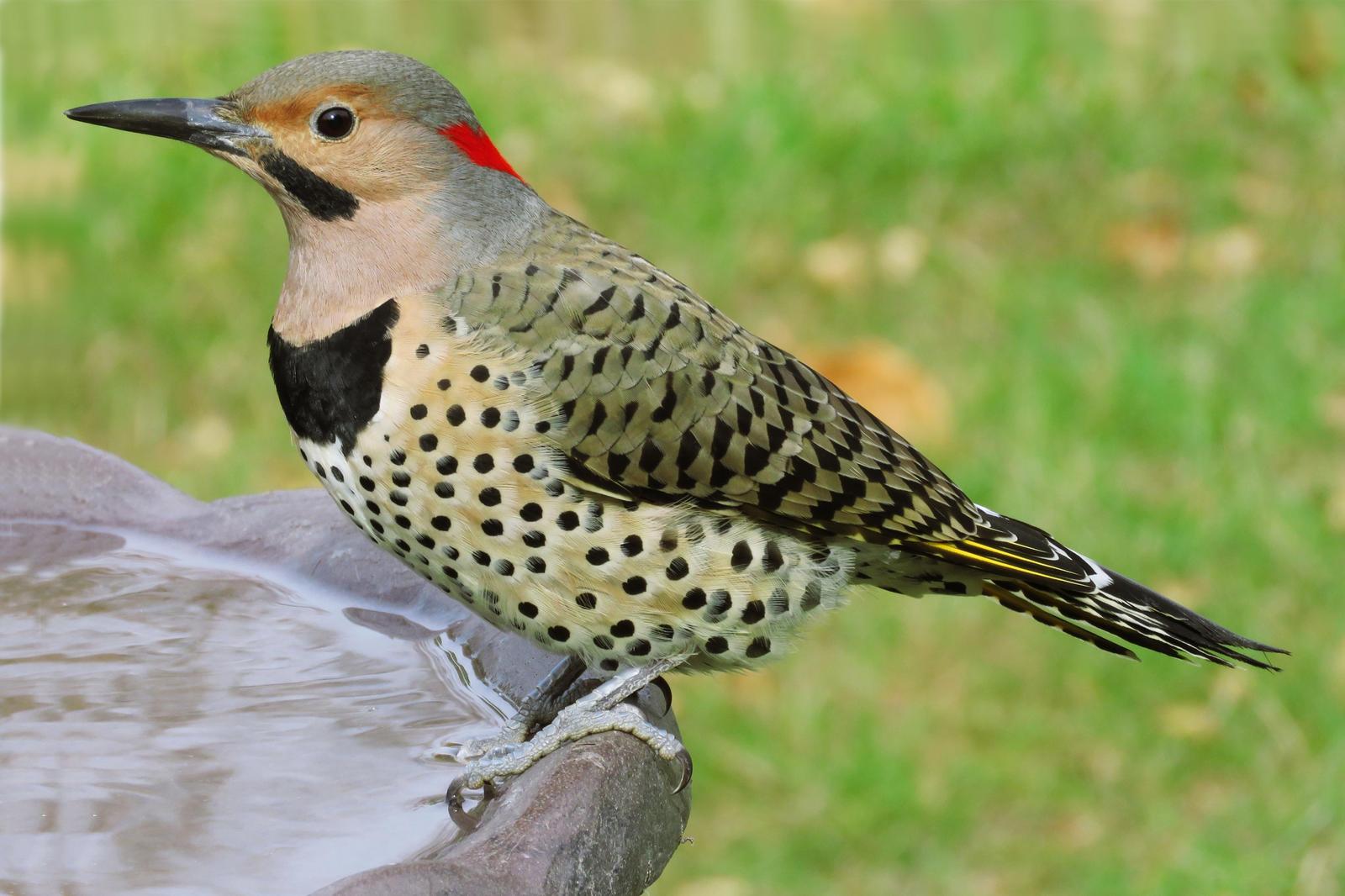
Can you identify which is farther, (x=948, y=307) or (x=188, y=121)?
(x=948, y=307)

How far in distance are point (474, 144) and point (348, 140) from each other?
0.25 metres

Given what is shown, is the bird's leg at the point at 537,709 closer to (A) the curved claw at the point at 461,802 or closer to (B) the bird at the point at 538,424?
(B) the bird at the point at 538,424

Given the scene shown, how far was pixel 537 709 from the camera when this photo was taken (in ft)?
10.4

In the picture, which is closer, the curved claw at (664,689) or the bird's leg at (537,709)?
the bird's leg at (537,709)

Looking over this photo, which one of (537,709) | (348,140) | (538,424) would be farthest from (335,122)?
(537,709)

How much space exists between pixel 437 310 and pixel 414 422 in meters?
0.23

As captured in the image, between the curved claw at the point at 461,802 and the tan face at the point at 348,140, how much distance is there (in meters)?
1.03

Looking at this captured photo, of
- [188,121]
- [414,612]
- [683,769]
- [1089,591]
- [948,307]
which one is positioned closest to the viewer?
[683,769]

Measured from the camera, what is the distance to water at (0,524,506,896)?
260cm

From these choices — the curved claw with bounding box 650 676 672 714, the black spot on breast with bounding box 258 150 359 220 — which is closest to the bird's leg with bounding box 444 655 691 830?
the curved claw with bounding box 650 676 672 714

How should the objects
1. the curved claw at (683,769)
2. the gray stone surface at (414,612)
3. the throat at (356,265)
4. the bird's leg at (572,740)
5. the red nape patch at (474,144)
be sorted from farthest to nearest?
the red nape patch at (474,144) → the throat at (356,265) → the curved claw at (683,769) → the bird's leg at (572,740) → the gray stone surface at (414,612)

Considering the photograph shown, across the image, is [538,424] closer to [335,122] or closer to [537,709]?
[537,709]

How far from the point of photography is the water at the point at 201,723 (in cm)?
260

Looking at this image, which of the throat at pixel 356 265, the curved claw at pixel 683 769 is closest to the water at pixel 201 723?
the curved claw at pixel 683 769
